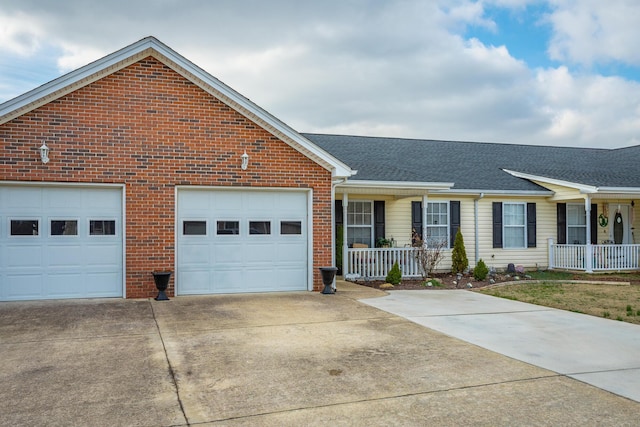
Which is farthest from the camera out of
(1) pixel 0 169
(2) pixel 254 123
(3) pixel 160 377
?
(2) pixel 254 123

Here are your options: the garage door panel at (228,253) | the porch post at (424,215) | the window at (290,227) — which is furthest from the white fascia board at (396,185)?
the garage door panel at (228,253)

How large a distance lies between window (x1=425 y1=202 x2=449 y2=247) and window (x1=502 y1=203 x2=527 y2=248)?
2.23 metres

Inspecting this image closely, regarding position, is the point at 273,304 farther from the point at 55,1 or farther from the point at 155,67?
the point at 55,1

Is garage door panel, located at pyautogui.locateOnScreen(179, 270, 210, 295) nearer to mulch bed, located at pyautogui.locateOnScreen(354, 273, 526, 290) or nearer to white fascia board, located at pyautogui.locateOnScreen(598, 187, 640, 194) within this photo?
mulch bed, located at pyautogui.locateOnScreen(354, 273, 526, 290)

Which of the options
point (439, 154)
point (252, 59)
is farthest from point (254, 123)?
point (439, 154)

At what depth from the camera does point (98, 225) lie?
37.2ft

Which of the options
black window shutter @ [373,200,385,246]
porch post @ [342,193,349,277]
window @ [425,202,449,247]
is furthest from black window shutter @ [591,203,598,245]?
porch post @ [342,193,349,277]

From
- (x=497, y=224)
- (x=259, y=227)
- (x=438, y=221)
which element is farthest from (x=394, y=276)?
(x=497, y=224)

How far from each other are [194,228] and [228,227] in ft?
2.51

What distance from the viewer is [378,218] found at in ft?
56.5

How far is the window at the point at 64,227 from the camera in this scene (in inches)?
436

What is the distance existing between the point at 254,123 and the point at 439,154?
10.8m

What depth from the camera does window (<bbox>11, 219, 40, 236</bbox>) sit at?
10.9 meters

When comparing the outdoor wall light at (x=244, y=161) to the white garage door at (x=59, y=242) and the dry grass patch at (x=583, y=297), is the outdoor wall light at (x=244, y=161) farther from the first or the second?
the dry grass patch at (x=583, y=297)
